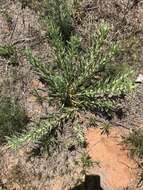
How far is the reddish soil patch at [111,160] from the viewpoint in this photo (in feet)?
17.5

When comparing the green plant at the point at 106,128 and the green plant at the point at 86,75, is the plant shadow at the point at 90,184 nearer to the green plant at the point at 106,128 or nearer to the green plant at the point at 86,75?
the green plant at the point at 106,128

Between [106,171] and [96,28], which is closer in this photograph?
[106,171]

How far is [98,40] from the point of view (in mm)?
5488

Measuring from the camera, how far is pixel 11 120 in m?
5.57

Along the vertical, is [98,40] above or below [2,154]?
above

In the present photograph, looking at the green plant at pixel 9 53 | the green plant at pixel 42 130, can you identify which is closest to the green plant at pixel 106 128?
the green plant at pixel 42 130

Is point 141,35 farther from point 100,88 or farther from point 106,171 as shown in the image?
point 106,171

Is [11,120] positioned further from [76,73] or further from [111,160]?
[111,160]

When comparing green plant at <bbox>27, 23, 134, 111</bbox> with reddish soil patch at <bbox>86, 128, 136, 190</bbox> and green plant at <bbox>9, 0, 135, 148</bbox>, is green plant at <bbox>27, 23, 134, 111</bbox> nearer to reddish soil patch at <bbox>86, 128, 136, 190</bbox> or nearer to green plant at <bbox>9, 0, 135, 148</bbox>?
green plant at <bbox>9, 0, 135, 148</bbox>

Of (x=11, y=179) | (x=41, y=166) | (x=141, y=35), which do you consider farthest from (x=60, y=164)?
(x=141, y=35)

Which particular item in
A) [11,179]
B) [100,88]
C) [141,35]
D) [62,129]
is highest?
[141,35]

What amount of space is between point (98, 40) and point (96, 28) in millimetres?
460

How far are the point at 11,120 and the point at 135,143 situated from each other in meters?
1.49

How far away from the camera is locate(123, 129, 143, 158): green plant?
5.38 meters
